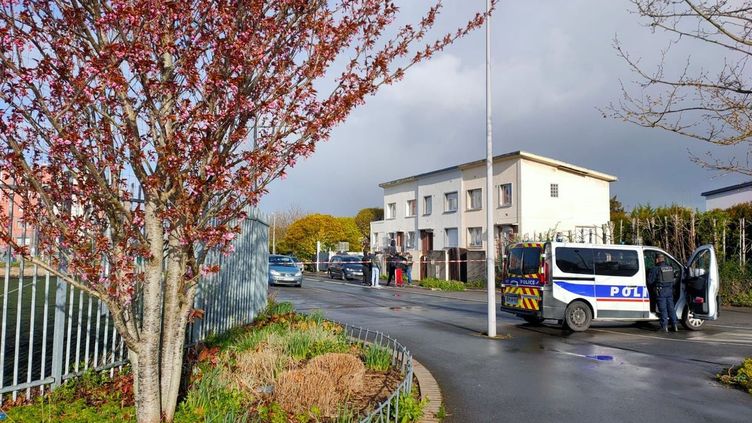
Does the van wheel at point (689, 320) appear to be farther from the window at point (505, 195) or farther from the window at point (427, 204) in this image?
the window at point (427, 204)

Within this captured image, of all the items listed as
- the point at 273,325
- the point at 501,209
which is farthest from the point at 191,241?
the point at 501,209

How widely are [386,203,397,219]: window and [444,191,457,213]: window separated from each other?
23.7 feet

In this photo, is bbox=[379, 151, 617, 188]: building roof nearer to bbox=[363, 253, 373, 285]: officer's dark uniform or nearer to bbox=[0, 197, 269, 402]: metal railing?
bbox=[363, 253, 373, 285]: officer's dark uniform

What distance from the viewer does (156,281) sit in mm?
4695

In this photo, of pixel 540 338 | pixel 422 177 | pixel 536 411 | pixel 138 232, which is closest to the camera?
pixel 138 232

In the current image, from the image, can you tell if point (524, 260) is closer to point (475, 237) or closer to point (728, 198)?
point (475, 237)

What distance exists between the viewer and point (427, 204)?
4416 cm

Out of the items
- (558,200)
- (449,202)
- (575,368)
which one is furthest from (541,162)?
(575,368)

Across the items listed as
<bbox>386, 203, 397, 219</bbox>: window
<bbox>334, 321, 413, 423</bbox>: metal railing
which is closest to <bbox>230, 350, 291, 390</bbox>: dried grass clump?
<bbox>334, 321, 413, 423</bbox>: metal railing

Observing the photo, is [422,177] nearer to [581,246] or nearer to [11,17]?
[581,246]

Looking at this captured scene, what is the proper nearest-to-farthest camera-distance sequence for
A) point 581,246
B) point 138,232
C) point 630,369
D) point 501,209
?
point 138,232, point 630,369, point 581,246, point 501,209

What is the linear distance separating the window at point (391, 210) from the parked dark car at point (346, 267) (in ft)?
30.7

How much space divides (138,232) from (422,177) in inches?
1586

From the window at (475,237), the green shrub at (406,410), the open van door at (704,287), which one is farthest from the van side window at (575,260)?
the window at (475,237)
